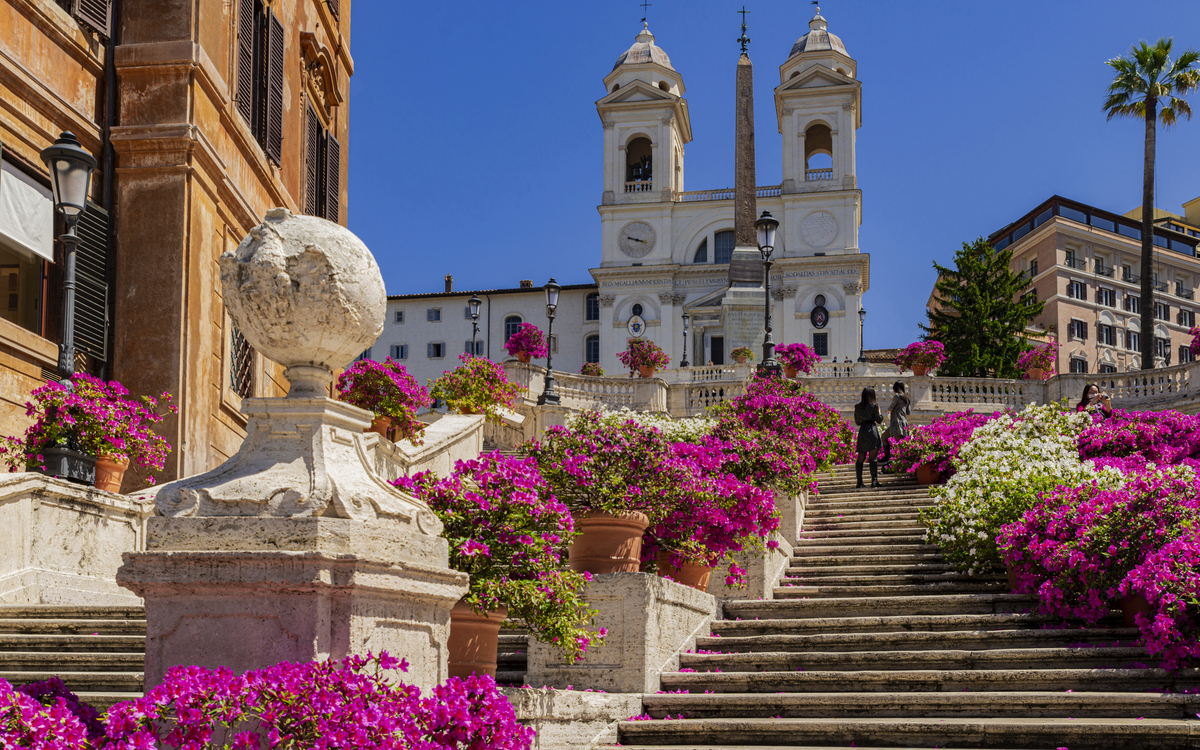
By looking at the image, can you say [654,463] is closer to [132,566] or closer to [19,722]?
[132,566]

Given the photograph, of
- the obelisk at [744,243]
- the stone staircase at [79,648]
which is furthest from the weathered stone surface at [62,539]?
the obelisk at [744,243]

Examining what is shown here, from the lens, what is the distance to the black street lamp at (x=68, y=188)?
10.5 metres

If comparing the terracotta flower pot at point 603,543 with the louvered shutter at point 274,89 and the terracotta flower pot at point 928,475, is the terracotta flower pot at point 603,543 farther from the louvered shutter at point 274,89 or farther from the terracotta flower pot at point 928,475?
the louvered shutter at point 274,89

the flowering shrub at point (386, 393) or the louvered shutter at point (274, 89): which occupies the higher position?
the louvered shutter at point (274, 89)

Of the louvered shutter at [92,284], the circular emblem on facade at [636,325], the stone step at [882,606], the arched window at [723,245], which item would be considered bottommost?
the stone step at [882,606]

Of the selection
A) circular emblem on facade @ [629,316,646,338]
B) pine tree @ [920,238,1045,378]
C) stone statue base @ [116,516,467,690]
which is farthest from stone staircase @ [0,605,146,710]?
circular emblem on facade @ [629,316,646,338]

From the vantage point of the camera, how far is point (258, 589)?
438 centimetres

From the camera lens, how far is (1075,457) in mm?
13477

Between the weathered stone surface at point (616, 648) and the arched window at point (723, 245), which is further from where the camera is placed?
the arched window at point (723, 245)

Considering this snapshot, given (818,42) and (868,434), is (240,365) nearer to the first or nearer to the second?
(868,434)

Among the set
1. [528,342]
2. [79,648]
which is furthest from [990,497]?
[528,342]

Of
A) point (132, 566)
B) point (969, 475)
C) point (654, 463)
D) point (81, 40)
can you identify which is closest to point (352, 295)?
point (132, 566)

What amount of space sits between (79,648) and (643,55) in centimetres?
7262

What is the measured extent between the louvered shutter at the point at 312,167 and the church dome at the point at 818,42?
5891 centimetres
